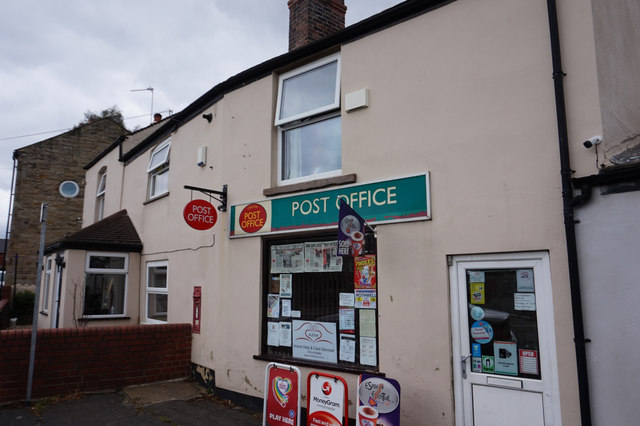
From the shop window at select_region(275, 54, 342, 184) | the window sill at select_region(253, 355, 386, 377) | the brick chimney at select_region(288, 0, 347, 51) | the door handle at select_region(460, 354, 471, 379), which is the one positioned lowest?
the window sill at select_region(253, 355, 386, 377)

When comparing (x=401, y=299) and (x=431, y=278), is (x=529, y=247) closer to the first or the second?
(x=431, y=278)

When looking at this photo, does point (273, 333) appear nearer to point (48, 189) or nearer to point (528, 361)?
point (528, 361)

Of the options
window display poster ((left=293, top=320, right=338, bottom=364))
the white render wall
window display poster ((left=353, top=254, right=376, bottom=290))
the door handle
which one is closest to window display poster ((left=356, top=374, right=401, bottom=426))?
the white render wall

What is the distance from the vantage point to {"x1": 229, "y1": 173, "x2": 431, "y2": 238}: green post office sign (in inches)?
199

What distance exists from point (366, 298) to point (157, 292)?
18.3 ft

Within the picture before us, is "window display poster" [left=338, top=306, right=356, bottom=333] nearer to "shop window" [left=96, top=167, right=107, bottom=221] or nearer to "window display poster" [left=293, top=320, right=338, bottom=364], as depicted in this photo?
"window display poster" [left=293, top=320, right=338, bottom=364]

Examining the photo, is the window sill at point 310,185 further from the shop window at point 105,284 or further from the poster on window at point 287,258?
the shop window at point 105,284

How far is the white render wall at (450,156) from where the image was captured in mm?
4199

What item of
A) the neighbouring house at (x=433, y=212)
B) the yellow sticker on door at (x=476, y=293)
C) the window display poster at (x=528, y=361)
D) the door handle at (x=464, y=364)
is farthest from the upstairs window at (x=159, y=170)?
the window display poster at (x=528, y=361)

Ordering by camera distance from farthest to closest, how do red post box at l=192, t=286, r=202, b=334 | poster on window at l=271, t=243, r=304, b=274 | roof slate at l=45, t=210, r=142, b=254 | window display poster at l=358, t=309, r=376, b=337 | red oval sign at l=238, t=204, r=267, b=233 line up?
1. roof slate at l=45, t=210, r=142, b=254
2. red post box at l=192, t=286, r=202, b=334
3. red oval sign at l=238, t=204, r=267, b=233
4. poster on window at l=271, t=243, r=304, b=274
5. window display poster at l=358, t=309, r=376, b=337

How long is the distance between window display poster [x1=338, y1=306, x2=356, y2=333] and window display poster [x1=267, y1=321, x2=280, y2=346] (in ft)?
3.76

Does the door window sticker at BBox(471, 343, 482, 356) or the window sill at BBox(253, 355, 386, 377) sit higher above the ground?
the door window sticker at BBox(471, 343, 482, 356)

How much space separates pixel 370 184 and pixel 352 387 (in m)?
2.45

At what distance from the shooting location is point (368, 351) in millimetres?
5305
